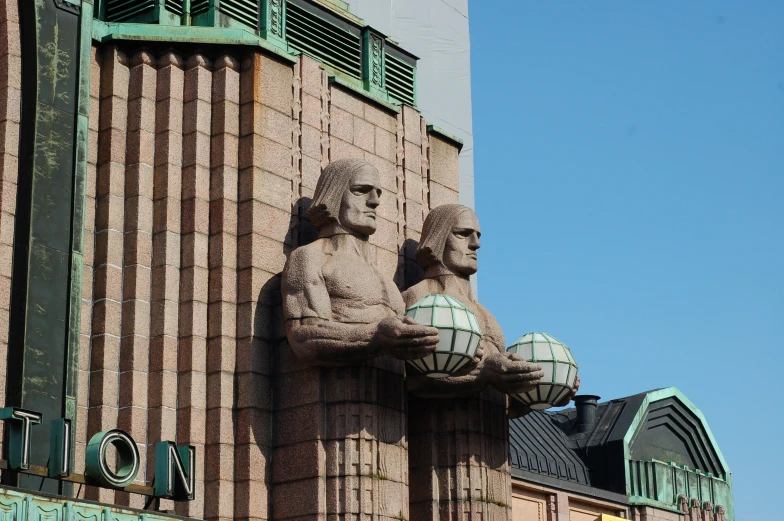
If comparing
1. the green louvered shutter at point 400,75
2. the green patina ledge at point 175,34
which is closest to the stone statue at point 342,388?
the green patina ledge at point 175,34

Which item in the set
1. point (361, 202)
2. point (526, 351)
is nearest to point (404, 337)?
point (361, 202)

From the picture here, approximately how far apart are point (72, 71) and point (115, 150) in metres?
1.35

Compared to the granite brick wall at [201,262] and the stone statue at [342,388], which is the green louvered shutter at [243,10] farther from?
the stone statue at [342,388]

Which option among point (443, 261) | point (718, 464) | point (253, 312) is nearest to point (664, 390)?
point (718, 464)

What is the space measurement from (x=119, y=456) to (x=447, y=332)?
5.27 m

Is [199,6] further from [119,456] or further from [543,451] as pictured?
[543,451]

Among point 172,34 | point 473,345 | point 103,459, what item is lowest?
point 103,459

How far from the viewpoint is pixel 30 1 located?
22.8 m

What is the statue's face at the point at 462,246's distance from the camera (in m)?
25.3

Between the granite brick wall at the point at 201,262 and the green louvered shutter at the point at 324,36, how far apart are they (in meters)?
1.15

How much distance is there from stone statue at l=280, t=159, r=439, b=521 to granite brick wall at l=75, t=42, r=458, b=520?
0.22ft

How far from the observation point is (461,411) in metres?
24.5

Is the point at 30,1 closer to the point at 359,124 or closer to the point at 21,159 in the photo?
the point at 21,159

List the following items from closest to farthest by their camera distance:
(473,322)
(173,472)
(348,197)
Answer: (173,472), (473,322), (348,197)
